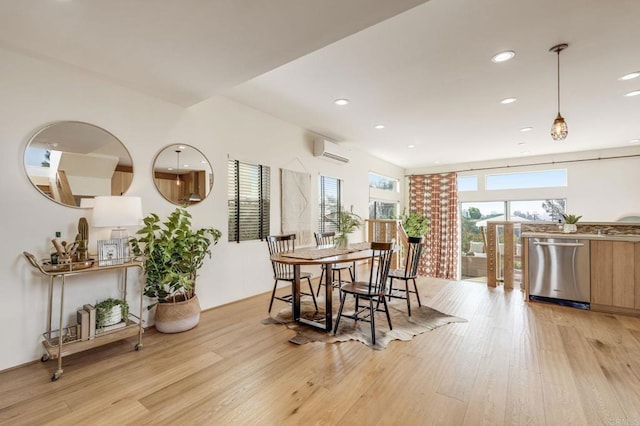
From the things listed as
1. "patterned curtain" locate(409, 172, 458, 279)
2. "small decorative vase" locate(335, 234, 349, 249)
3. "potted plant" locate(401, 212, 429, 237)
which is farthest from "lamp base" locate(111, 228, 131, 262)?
"patterned curtain" locate(409, 172, 458, 279)

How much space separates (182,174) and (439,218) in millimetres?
6878

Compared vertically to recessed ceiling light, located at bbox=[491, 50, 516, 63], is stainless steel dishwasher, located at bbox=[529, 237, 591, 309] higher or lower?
lower

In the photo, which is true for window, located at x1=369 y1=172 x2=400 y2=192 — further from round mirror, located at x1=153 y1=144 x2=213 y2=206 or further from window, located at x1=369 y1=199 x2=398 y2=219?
round mirror, located at x1=153 y1=144 x2=213 y2=206

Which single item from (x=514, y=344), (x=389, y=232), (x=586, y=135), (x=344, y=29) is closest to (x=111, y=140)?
(x=344, y=29)

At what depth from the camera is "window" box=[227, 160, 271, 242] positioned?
3.82m

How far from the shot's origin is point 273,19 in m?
1.81

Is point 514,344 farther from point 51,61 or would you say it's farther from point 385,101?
point 51,61

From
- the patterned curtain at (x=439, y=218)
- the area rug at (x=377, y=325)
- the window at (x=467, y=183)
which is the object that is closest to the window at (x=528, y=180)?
the window at (x=467, y=183)

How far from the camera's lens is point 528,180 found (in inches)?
277

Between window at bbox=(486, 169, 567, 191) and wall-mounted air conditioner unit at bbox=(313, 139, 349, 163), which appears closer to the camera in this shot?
wall-mounted air conditioner unit at bbox=(313, 139, 349, 163)

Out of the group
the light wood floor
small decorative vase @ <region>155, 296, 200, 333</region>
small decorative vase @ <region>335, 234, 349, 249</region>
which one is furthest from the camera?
small decorative vase @ <region>335, 234, 349, 249</region>

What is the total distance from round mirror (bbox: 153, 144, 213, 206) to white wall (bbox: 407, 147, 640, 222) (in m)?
7.27

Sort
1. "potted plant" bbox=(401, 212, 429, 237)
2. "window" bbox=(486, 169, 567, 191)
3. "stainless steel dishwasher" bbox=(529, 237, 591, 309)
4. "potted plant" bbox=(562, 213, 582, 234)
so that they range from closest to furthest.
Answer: "stainless steel dishwasher" bbox=(529, 237, 591, 309) → "potted plant" bbox=(562, 213, 582, 234) → "window" bbox=(486, 169, 567, 191) → "potted plant" bbox=(401, 212, 429, 237)

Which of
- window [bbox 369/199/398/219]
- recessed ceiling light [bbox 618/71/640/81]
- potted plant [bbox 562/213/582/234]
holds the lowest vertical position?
potted plant [bbox 562/213/582/234]
